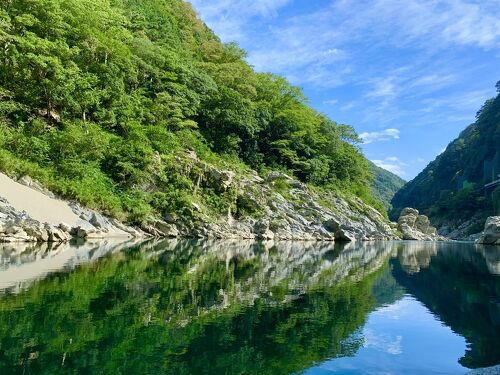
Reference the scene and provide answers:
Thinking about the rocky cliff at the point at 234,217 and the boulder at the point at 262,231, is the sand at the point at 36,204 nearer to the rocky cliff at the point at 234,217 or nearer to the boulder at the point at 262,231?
the rocky cliff at the point at 234,217

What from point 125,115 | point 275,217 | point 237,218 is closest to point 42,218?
point 125,115

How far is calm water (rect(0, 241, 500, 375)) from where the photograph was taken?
7688 mm

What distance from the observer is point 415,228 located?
A: 87.7 m

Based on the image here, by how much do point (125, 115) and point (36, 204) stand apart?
1817cm

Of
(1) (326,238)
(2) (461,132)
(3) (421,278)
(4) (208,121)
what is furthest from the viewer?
(2) (461,132)

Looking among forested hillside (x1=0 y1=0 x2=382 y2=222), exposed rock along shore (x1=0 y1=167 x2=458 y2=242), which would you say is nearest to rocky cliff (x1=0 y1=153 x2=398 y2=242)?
exposed rock along shore (x1=0 y1=167 x2=458 y2=242)

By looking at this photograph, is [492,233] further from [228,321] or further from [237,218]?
[228,321]

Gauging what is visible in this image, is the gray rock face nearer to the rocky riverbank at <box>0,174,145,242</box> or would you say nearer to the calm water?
the calm water

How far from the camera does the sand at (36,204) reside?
27.7m

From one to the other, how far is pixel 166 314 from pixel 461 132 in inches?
7605

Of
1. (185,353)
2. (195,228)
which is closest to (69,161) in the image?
(195,228)

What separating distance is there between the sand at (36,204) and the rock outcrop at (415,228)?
62781mm

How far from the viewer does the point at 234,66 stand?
68562 millimetres

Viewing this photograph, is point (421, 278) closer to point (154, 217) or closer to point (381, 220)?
point (154, 217)
